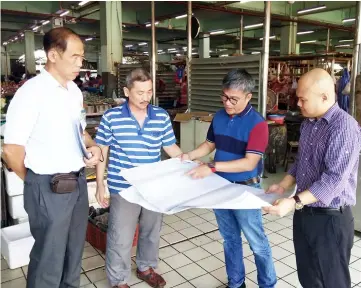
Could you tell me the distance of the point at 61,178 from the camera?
1.94 m

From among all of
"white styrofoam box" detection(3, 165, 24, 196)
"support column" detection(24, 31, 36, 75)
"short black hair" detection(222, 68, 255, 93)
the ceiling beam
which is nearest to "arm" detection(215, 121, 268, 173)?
"short black hair" detection(222, 68, 255, 93)

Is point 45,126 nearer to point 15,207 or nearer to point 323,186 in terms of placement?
point 323,186

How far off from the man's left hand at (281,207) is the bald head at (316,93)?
1.52ft

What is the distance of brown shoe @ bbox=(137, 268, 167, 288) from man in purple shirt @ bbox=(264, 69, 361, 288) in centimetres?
116

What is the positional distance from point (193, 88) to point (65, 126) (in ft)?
12.2

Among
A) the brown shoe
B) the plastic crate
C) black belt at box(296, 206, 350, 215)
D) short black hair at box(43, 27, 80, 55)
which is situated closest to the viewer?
black belt at box(296, 206, 350, 215)

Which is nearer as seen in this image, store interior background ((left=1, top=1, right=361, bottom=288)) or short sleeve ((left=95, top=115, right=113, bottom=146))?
short sleeve ((left=95, top=115, right=113, bottom=146))

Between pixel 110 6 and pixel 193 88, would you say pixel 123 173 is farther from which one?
pixel 110 6

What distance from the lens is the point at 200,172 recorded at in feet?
6.98

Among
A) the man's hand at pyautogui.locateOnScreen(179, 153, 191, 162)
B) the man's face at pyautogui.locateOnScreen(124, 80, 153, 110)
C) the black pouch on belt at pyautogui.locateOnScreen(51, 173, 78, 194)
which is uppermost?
the man's face at pyautogui.locateOnScreen(124, 80, 153, 110)

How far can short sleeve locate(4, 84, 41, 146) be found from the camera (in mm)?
1795

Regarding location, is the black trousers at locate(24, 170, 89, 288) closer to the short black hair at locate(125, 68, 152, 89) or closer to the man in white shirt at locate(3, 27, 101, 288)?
the man in white shirt at locate(3, 27, 101, 288)

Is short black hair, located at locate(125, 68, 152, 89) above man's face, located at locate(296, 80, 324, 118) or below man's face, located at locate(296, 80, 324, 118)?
above

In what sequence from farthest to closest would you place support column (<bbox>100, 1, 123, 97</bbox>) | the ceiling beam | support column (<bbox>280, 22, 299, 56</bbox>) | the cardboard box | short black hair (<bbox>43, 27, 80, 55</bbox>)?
support column (<bbox>280, 22, 299, 56</bbox>)
the ceiling beam
support column (<bbox>100, 1, 123, 97</bbox>)
the cardboard box
short black hair (<bbox>43, 27, 80, 55</bbox>)
